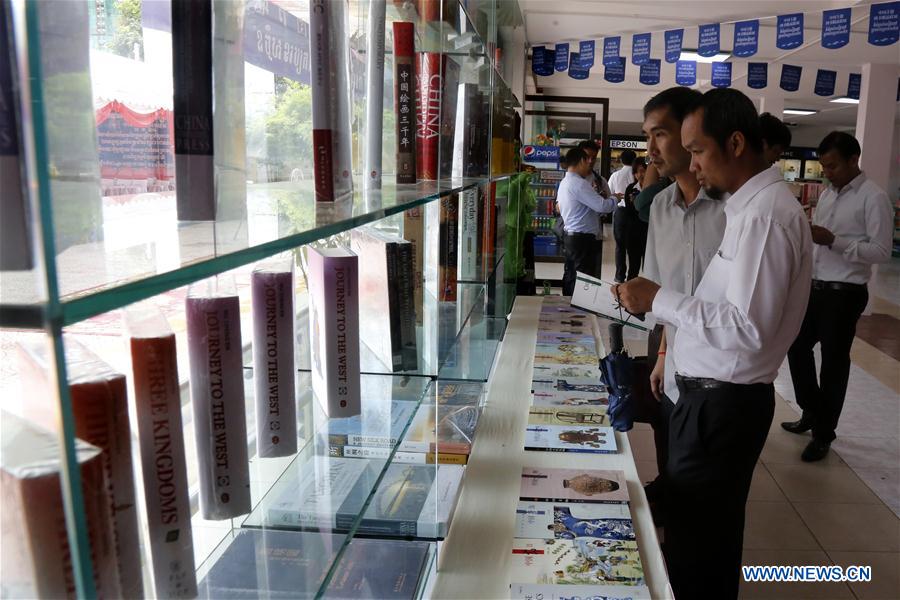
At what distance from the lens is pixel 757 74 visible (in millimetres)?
10398

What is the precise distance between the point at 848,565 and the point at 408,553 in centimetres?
249

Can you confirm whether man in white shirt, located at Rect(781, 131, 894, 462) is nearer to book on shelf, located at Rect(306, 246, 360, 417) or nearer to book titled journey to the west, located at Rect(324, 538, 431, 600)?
book titled journey to the west, located at Rect(324, 538, 431, 600)

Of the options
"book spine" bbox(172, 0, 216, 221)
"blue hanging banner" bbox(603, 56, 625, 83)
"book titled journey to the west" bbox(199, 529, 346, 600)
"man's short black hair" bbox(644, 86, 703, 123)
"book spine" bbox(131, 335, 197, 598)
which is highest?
"blue hanging banner" bbox(603, 56, 625, 83)

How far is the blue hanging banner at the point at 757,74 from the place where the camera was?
1030 cm


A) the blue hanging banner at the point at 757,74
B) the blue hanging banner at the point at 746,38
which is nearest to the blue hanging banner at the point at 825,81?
the blue hanging banner at the point at 757,74

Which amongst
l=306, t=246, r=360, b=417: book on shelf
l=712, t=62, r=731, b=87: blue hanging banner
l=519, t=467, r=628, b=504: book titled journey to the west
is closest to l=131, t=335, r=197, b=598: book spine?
l=306, t=246, r=360, b=417: book on shelf

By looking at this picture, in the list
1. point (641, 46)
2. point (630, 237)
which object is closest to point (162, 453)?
point (630, 237)

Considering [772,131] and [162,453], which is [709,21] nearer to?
[772,131]

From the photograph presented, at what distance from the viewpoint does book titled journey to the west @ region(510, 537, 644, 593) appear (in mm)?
1454

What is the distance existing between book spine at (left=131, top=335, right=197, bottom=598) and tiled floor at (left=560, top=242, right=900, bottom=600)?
2.83m

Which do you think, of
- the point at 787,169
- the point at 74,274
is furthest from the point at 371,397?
the point at 787,169

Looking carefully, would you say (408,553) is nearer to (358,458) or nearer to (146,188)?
(358,458)

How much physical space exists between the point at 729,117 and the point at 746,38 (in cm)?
667

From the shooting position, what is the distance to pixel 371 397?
4.15 feet
